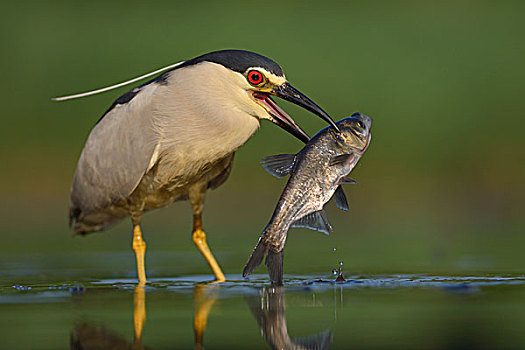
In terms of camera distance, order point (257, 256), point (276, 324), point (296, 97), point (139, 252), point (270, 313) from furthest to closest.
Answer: point (139, 252) → point (296, 97) → point (257, 256) → point (270, 313) → point (276, 324)

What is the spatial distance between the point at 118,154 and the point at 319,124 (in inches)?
292

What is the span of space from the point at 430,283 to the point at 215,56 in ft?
6.63

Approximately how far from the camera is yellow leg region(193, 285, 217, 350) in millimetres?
4890

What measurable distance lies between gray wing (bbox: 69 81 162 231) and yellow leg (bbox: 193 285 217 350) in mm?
1051

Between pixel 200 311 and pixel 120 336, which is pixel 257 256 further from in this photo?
pixel 120 336

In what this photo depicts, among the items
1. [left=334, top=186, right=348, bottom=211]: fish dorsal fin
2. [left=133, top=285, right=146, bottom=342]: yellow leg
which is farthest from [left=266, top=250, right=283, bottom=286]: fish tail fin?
[left=133, top=285, right=146, bottom=342]: yellow leg

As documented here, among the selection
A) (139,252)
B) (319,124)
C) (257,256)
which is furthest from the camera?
(319,124)

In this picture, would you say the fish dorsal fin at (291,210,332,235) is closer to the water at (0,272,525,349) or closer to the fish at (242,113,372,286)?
the fish at (242,113,372,286)

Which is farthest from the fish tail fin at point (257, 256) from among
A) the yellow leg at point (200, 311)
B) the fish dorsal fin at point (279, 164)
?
the fish dorsal fin at point (279, 164)

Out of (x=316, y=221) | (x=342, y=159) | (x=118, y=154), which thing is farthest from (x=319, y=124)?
(x=342, y=159)

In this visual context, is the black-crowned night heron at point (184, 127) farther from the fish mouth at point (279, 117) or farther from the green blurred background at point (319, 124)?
the green blurred background at point (319, 124)

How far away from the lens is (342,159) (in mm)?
6340

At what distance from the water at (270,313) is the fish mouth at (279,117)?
0.92 metres

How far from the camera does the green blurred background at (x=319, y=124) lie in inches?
362
